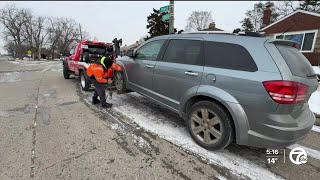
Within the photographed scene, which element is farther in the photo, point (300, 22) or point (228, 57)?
point (300, 22)

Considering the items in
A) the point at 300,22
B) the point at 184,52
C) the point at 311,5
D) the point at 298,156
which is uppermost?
the point at 311,5

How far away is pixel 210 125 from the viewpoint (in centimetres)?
306

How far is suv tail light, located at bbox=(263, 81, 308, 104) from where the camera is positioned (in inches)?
93.0

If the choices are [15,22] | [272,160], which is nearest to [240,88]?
[272,160]

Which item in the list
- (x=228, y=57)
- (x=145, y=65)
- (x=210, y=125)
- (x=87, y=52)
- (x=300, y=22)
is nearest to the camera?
(x=228, y=57)

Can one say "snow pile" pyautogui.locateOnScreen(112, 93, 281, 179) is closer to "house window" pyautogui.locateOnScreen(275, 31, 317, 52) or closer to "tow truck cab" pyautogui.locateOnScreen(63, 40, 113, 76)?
"tow truck cab" pyautogui.locateOnScreen(63, 40, 113, 76)

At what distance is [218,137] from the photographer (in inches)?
117

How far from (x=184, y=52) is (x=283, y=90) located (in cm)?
174

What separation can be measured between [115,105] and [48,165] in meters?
2.69

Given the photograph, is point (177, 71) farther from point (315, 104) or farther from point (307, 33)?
point (307, 33)

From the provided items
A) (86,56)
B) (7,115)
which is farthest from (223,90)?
(86,56)

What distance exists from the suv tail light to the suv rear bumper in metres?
0.21

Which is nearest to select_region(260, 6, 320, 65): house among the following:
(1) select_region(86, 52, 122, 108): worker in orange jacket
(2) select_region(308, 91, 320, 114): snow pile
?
(2) select_region(308, 91, 320, 114): snow pile

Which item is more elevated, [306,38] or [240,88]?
[306,38]
